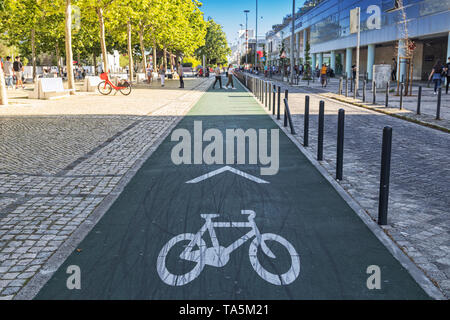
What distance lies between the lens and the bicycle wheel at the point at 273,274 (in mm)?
3719

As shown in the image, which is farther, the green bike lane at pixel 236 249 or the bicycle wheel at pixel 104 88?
the bicycle wheel at pixel 104 88

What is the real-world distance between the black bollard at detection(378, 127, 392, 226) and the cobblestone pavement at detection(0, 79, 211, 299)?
10.2ft

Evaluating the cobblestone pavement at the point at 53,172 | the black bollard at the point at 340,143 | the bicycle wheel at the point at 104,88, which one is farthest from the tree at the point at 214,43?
the black bollard at the point at 340,143

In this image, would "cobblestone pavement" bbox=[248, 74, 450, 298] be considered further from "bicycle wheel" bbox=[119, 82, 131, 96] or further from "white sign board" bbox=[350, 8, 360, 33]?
"bicycle wheel" bbox=[119, 82, 131, 96]

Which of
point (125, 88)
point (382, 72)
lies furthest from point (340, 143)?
point (382, 72)

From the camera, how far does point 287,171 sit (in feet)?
24.6

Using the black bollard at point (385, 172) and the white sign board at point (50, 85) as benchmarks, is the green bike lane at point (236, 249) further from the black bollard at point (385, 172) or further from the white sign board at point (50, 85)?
the white sign board at point (50, 85)

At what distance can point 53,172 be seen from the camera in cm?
753

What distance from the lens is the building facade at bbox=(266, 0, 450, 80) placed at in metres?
35.8

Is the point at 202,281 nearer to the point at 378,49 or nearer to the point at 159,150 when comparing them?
the point at 159,150

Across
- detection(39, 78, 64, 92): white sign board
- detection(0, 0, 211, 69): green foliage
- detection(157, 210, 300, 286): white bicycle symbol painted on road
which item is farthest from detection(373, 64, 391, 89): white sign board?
detection(157, 210, 300, 286): white bicycle symbol painted on road

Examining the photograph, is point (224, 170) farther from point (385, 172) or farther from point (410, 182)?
point (385, 172)

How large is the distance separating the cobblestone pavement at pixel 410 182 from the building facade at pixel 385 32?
10989 mm
